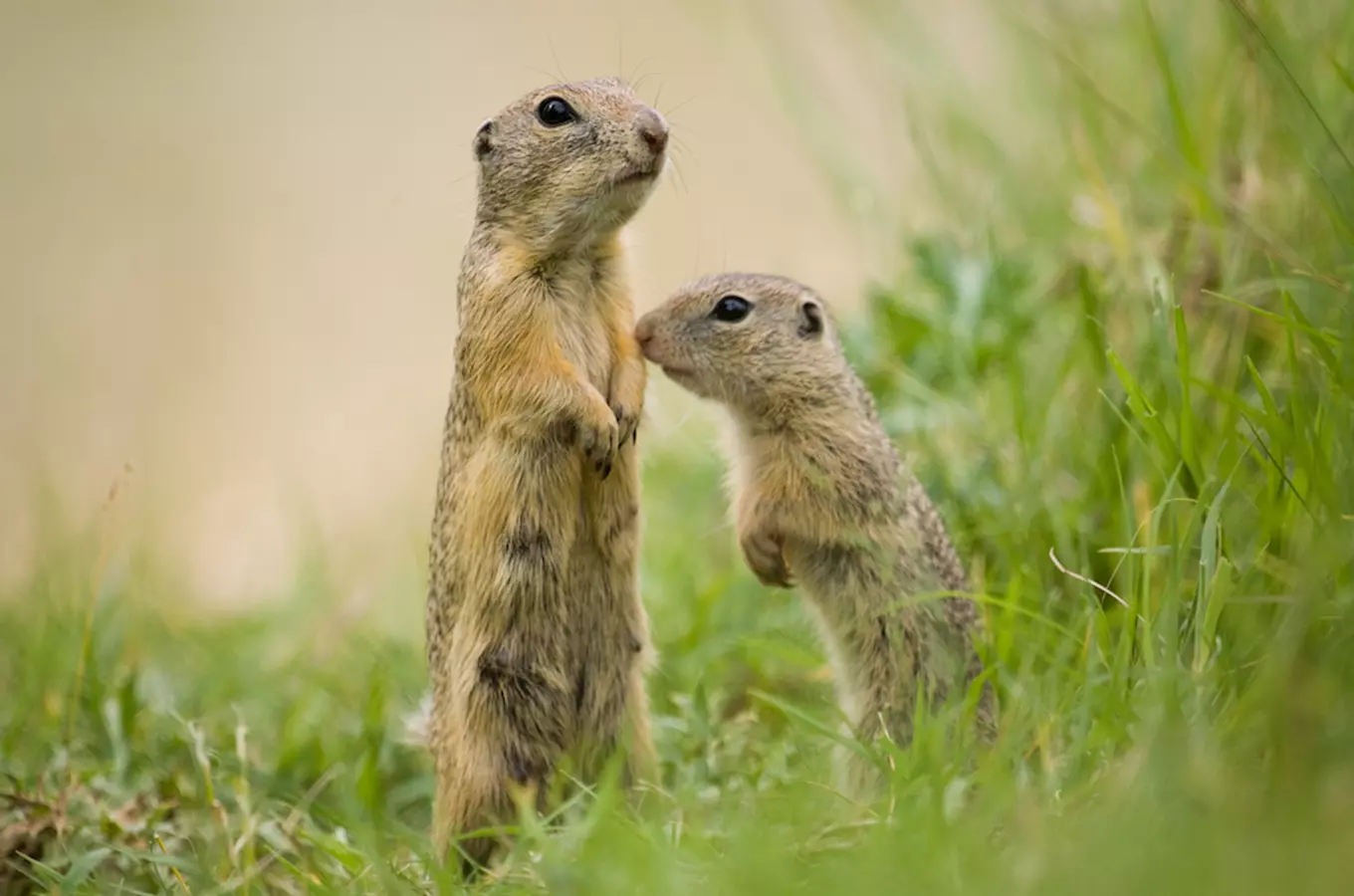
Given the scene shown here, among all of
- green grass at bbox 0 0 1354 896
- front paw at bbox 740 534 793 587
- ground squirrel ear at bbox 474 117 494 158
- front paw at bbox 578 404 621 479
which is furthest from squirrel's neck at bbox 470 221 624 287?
green grass at bbox 0 0 1354 896

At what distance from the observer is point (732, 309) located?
15.3ft

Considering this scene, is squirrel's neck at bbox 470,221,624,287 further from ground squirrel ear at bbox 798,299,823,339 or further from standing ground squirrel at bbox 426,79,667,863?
ground squirrel ear at bbox 798,299,823,339

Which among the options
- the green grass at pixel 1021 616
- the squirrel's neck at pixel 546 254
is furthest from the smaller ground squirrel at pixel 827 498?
the squirrel's neck at pixel 546 254

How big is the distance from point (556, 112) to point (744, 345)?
946 millimetres

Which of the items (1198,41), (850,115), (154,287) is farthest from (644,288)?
(154,287)

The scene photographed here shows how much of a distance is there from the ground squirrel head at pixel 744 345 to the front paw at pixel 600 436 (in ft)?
2.04

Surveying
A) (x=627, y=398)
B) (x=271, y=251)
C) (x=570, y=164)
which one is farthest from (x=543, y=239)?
(x=271, y=251)

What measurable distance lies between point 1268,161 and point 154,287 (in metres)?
7.00

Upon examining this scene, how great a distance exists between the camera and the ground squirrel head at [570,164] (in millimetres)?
3994

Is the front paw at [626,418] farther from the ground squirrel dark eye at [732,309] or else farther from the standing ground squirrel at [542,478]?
the ground squirrel dark eye at [732,309]

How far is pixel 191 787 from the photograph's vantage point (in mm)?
4402

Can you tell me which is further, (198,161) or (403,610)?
(198,161)

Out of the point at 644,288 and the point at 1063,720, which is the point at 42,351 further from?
the point at 1063,720

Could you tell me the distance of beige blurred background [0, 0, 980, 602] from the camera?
746 centimetres
